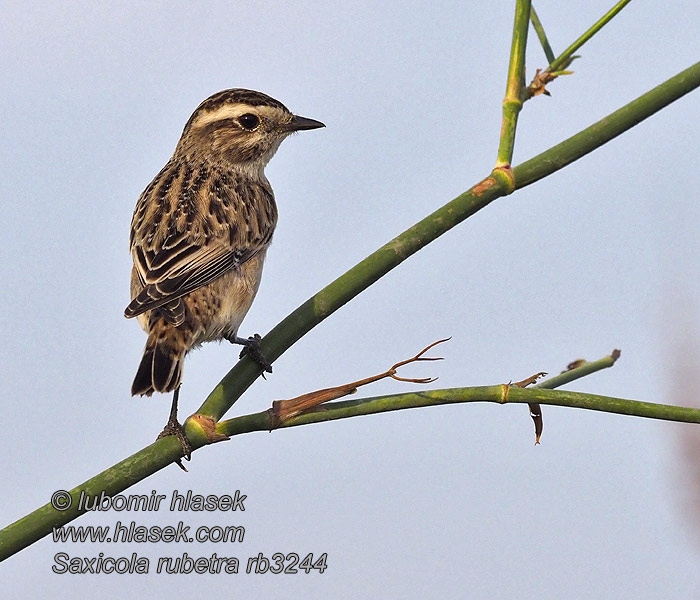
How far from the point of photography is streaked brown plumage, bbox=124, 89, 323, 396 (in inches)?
192

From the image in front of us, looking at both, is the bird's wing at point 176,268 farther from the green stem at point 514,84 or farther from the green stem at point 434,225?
the green stem at point 514,84

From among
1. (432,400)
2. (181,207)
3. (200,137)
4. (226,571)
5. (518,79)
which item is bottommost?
(226,571)

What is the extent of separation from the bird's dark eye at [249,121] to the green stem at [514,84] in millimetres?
3392

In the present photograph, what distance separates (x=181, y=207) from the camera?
228 inches

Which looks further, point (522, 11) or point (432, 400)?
point (522, 11)

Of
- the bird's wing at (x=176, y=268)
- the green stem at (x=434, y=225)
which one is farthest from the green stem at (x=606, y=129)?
the bird's wing at (x=176, y=268)

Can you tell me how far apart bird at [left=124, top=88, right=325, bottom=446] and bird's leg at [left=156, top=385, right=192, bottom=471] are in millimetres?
170

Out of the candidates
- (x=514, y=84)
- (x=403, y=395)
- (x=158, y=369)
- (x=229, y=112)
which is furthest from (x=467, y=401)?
(x=229, y=112)

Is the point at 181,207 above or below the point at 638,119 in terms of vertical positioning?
above

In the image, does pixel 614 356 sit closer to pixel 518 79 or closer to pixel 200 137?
pixel 518 79

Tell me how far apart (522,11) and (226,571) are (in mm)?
2149

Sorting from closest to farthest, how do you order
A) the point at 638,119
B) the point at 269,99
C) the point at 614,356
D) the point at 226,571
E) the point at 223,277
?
1. the point at 638,119
2. the point at 226,571
3. the point at 614,356
4. the point at 223,277
5. the point at 269,99

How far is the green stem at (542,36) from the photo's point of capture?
3352 mm

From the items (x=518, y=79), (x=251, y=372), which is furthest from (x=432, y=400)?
(x=518, y=79)
